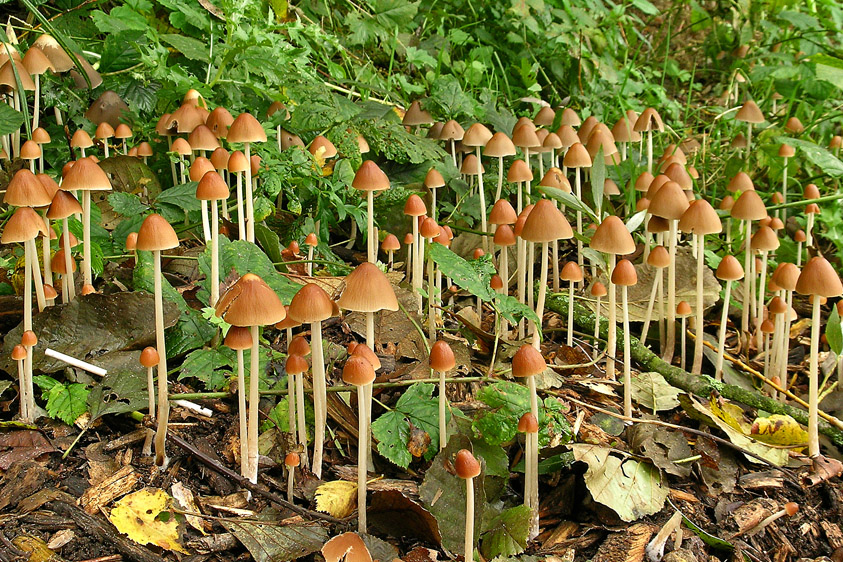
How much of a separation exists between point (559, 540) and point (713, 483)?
3.13 ft

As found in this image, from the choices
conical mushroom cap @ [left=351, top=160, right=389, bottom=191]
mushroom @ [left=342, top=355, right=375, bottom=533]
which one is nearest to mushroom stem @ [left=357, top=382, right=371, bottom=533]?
mushroom @ [left=342, top=355, right=375, bottom=533]

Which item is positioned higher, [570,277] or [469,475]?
[570,277]

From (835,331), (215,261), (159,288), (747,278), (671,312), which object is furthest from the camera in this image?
(747,278)

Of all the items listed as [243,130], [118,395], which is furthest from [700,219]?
[118,395]

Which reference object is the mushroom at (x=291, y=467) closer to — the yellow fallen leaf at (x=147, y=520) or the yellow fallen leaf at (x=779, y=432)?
the yellow fallen leaf at (x=147, y=520)

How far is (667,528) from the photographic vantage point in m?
2.96

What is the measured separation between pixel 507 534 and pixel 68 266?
2.43m

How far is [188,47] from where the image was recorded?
15.0ft

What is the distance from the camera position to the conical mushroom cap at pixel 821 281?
11.3 ft

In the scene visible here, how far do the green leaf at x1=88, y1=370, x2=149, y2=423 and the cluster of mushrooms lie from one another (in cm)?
11

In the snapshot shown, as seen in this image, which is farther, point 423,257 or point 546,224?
point 423,257

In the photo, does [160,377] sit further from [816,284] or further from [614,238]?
[816,284]

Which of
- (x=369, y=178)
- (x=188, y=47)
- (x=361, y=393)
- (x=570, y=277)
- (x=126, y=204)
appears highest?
(x=188, y=47)

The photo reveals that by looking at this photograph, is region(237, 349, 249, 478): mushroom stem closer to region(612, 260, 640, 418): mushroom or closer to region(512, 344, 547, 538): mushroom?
region(512, 344, 547, 538): mushroom
